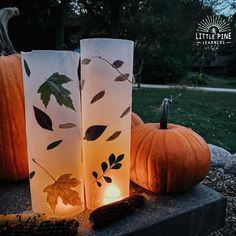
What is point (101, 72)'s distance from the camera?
62cm

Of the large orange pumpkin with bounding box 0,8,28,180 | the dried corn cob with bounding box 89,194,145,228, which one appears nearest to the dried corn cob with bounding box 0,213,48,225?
the dried corn cob with bounding box 89,194,145,228

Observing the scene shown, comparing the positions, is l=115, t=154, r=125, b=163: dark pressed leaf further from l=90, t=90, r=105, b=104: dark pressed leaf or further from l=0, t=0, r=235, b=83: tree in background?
l=0, t=0, r=235, b=83: tree in background

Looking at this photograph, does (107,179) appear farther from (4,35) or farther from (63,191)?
(4,35)

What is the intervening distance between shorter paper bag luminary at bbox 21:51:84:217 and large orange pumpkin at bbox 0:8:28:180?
0.57ft

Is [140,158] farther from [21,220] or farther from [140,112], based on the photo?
[140,112]

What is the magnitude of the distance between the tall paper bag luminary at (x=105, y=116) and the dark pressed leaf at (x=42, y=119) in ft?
0.29

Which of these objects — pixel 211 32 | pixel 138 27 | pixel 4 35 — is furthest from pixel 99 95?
pixel 211 32

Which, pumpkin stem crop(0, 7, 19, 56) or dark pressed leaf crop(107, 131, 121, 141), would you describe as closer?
dark pressed leaf crop(107, 131, 121, 141)

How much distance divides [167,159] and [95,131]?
0.78ft

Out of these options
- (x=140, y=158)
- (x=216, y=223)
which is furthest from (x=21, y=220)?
(x=216, y=223)

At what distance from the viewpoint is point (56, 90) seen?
1.96 ft

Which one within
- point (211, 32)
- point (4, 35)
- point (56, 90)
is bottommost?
point (56, 90)

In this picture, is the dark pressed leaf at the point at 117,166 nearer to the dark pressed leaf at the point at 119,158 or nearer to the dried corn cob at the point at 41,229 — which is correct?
the dark pressed leaf at the point at 119,158

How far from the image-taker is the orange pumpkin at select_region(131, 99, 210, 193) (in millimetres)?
770
